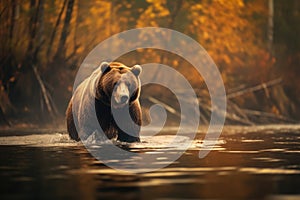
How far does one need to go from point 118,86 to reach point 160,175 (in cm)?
516

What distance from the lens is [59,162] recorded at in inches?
377

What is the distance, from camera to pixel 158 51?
2514 centimetres

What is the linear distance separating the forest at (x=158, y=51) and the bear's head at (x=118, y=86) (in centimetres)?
691

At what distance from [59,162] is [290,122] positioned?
51.3 feet

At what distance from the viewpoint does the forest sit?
21.2 meters

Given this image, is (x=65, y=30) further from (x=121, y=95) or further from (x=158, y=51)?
(x=121, y=95)

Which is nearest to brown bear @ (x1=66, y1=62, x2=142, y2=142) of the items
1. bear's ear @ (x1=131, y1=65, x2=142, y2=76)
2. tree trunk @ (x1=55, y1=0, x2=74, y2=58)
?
bear's ear @ (x1=131, y1=65, x2=142, y2=76)

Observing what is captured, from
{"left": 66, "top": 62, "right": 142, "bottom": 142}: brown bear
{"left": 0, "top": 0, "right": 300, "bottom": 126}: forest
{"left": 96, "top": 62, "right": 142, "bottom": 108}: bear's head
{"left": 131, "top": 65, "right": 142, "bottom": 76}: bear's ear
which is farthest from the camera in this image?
{"left": 0, "top": 0, "right": 300, "bottom": 126}: forest

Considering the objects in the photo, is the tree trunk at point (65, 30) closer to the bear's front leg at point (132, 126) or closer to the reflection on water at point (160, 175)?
the bear's front leg at point (132, 126)

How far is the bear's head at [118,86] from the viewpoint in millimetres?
12906

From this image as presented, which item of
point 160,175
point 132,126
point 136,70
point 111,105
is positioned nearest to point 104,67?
point 136,70

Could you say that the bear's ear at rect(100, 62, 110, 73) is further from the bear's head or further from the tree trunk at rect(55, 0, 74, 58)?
the tree trunk at rect(55, 0, 74, 58)

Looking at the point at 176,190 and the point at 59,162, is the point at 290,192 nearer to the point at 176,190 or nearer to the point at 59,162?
the point at 176,190

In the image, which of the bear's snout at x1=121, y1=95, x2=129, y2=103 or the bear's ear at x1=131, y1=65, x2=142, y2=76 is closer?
the bear's snout at x1=121, y1=95, x2=129, y2=103
